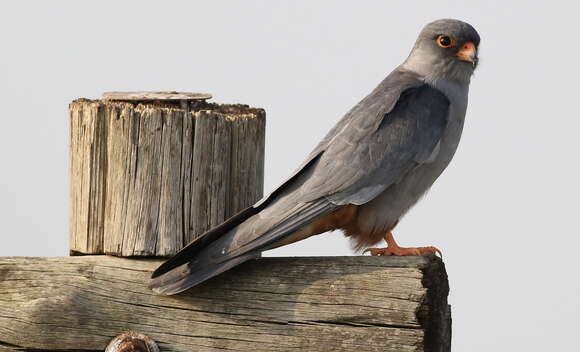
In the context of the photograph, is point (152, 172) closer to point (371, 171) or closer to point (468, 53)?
point (371, 171)

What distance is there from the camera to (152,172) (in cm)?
316

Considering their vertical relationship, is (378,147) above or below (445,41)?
below

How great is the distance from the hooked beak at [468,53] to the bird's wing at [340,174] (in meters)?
0.33

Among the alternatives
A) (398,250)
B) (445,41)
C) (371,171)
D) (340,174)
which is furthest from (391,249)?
(445,41)

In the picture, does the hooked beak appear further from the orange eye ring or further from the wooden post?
the wooden post

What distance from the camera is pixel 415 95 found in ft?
13.9

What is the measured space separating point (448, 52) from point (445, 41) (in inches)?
2.9

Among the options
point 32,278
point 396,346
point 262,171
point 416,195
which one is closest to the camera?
point 396,346

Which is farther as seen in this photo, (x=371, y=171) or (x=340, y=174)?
(x=371, y=171)

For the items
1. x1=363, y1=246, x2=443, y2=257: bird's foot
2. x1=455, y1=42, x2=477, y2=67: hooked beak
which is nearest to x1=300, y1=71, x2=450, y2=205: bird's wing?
x1=363, y1=246, x2=443, y2=257: bird's foot

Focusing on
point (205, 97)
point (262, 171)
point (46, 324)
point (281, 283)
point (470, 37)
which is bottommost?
point (46, 324)

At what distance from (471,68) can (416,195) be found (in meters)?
1.08

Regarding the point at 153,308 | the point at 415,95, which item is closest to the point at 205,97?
the point at 153,308

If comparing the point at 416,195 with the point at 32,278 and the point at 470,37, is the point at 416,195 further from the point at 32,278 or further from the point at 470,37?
the point at 32,278
